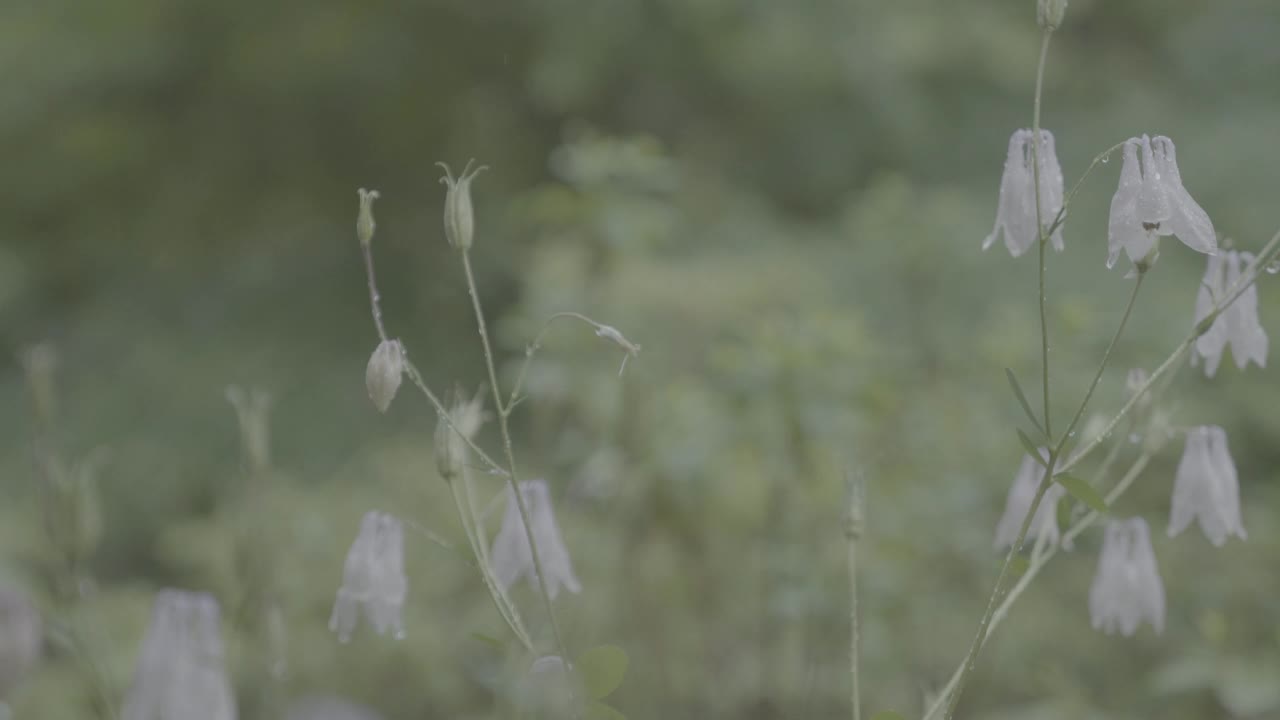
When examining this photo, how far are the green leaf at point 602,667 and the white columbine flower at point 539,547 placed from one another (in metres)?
0.13

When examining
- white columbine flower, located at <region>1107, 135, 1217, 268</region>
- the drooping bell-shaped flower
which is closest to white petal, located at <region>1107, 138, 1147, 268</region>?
white columbine flower, located at <region>1107, 135, 1217, 268</region>

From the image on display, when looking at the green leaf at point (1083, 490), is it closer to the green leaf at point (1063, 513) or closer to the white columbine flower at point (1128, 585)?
the green leaf at point (1063, 513)

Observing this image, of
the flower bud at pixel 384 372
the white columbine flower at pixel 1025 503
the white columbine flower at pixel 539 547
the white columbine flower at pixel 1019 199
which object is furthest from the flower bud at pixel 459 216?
the white columbine flower at pixel 1025 503

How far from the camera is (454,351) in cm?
267

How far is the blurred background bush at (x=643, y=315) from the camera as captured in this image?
64.7 inches

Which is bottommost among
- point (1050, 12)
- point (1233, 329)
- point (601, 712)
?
point (601, 712)

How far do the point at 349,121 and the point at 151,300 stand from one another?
72 cm

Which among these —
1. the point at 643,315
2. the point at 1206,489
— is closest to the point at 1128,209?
the point at 1206,489

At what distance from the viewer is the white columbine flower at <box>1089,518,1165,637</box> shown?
2.75ft

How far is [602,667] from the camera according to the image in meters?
0.68

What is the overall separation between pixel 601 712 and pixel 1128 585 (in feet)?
1.46

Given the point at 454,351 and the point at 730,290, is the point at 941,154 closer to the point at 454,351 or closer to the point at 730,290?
the point at 730,290

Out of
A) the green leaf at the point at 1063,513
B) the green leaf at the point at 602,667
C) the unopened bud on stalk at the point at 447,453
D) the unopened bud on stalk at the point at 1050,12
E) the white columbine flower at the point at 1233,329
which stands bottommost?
the green leaf at the point at 602,667

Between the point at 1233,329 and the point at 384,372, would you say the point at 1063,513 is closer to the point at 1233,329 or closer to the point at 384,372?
the point at 1233,329
